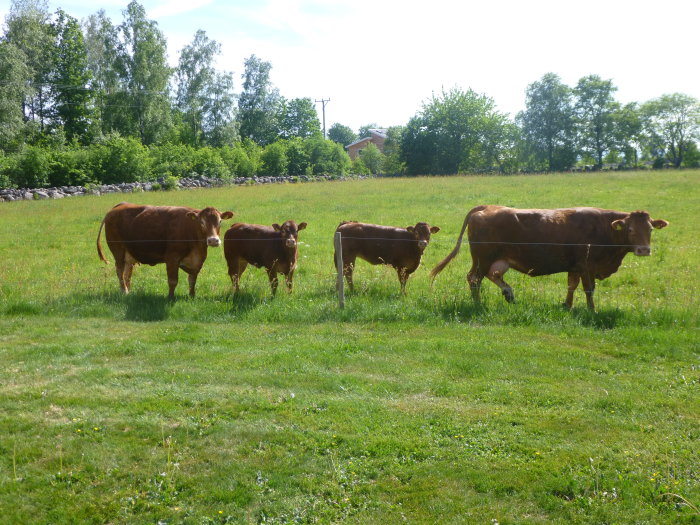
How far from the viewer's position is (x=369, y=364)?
288 inches

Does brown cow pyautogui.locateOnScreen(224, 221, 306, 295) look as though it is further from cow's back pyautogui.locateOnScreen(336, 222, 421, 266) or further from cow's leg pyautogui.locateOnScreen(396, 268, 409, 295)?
cow's leg pyautogui.locateOnScreen(396, 268, 409, 295)

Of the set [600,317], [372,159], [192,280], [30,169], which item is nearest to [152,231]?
[192,280]

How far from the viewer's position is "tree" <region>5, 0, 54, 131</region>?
150 feet

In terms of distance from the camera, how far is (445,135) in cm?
6406

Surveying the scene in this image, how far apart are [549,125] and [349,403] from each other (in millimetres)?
82892

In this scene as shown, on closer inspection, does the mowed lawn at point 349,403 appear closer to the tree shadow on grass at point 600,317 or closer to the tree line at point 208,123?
the tree shadow on grass at point 600,317

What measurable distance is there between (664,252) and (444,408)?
37.8ft

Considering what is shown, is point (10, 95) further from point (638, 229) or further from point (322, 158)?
point (638, 229)

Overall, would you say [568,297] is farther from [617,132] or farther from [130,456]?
[617,132]

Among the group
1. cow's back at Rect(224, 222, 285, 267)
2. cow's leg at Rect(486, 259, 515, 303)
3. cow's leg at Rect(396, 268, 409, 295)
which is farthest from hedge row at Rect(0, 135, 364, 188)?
cow's leg at Rect(486, 259, 515, 303)

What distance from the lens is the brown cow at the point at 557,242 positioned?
986 cm

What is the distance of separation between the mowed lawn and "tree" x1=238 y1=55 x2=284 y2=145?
68998 millimetres

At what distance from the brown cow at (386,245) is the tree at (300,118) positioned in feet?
263

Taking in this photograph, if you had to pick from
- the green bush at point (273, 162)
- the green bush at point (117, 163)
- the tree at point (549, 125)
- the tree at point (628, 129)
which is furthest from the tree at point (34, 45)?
the tree at point (628, 129)
